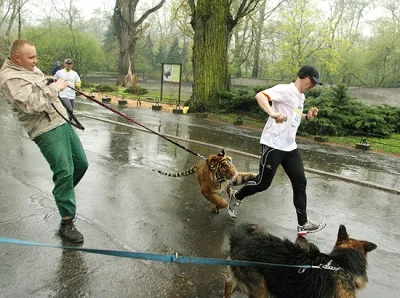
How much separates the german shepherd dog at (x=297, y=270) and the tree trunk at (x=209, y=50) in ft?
45.9

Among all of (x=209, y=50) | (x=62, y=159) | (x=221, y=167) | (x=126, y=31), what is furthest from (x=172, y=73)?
(x=62, y=159)

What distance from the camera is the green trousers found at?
419 centimetres

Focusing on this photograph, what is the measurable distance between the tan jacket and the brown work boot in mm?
1160

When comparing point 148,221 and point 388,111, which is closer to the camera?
point 148,221

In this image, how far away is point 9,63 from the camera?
13.1 ft

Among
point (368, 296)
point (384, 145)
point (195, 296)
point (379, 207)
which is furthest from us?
point (384, 145)

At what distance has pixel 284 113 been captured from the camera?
482 centimetres

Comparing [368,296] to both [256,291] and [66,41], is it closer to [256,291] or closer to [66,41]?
[256,291]

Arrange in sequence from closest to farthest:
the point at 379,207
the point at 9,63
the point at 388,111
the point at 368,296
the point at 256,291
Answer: the point at 256,291
the point at 368,296
the point at 9,63
the point at 379,207
the point at 388,111

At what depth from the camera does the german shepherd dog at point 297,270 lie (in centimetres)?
279

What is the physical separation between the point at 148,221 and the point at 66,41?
38704mm

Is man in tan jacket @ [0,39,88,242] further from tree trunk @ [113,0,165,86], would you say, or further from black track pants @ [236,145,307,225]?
tree trunk @ [113,0,165,86]

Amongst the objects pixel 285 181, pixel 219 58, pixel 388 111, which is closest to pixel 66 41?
pixel 219 58

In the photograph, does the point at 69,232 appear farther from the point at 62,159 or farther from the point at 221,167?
the point at 221,167
